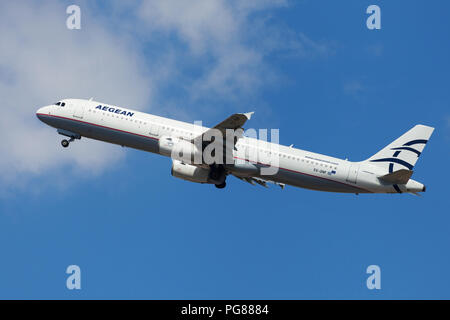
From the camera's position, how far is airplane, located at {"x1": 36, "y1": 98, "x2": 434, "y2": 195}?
46.3m

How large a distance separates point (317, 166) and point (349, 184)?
9.40 feet

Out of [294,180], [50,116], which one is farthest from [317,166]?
[50,116]

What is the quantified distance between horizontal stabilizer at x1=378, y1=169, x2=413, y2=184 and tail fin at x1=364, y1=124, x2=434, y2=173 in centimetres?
189

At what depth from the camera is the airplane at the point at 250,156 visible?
46344mm

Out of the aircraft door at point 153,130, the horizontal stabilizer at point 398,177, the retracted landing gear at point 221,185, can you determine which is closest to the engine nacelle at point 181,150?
the aircraft door at point 153,130

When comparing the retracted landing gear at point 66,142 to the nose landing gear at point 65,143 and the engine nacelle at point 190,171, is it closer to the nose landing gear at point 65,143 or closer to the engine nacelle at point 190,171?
the nose landing gear at point 65,143

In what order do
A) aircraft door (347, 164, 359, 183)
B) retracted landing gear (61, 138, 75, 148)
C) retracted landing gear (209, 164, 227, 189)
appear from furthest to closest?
retracted landing gear (61, 138, 75, 148)
retracted landing gear (209, 164, 227, 189)
aircraft door (347, 164, 359, 183)

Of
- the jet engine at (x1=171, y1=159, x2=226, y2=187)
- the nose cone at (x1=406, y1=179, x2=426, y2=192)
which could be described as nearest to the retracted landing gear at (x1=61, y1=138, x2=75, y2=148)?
the jet engine at (x1=171, y1=159, x2=226, y2=187)

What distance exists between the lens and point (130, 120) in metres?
48.7

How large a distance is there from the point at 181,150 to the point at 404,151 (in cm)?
1795

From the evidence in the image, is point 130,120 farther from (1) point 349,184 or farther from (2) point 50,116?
(1) point 349,184

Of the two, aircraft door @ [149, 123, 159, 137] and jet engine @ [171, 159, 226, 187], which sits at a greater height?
aircraft door @ [149, 123, 159, 137]

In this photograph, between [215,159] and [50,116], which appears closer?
[215,159]

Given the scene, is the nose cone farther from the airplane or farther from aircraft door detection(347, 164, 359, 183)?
aircraft door detection(347, 164, 359, 183)
